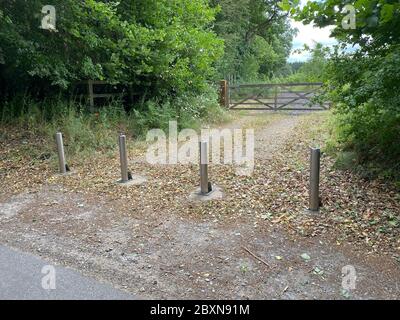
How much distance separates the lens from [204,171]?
5012 millimetres

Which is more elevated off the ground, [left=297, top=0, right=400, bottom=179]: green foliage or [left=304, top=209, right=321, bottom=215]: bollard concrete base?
[left=297, top=0, right=400, bottom=179]: green foliage

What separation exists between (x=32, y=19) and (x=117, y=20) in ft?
6.25

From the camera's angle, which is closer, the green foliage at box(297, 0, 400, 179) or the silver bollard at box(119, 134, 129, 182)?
the green foliage at box(297, 0, 400, 179)

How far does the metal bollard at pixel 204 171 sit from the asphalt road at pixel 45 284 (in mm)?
2332

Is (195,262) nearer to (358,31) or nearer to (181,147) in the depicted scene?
(358,31)

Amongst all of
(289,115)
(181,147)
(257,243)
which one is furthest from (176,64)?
(257,243)

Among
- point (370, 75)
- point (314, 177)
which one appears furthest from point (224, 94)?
point (314, 177)

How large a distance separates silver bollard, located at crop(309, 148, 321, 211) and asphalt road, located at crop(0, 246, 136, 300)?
101 inches

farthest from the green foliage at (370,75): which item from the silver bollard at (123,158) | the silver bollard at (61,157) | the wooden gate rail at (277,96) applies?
the wooden gate rail at (277,96)

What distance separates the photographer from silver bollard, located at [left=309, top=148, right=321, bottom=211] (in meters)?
4.19

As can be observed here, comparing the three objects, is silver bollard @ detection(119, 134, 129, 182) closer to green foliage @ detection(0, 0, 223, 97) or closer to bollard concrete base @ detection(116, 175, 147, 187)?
bollard concrete base @ detection(116, 175, 147, 187)

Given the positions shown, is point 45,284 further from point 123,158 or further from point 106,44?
point 106,44

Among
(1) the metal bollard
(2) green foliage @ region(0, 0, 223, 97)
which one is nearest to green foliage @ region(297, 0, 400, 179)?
(1) the metal bollard

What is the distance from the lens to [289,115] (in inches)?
527
